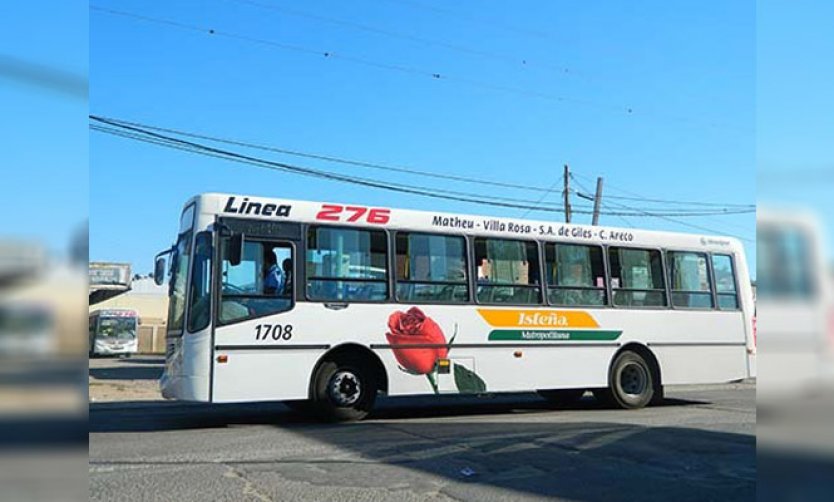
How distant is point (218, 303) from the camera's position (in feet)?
33.6

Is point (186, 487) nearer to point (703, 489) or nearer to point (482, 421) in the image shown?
point (703, 489)

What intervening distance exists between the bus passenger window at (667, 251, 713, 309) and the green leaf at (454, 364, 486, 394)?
163 inches

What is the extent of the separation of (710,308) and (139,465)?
10.2 metres

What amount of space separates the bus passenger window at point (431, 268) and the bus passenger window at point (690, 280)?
4.19 metres

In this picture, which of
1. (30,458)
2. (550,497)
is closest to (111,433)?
(550,497)

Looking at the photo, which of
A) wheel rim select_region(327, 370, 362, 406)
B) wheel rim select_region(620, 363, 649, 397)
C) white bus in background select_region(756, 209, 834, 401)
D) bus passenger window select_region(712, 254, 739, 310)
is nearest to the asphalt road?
wheel rim select_region(327, 370, 362, 406)

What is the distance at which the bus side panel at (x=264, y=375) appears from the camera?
10.1 m

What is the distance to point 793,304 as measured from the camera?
2.05 meters

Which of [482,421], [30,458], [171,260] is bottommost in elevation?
[482,421]

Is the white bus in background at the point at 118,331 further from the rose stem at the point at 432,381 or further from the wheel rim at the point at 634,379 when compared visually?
the wheel rim at the point at 634,379

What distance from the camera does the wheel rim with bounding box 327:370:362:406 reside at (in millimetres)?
10797

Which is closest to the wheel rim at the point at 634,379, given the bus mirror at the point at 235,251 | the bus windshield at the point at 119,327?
the bus mirror at the point at 235,251

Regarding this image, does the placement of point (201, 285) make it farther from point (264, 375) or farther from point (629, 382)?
point (629, 382)

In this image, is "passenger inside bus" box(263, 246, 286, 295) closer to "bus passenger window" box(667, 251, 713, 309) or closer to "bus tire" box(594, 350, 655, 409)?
"bus tire" box(594, 350, 655, 409)
